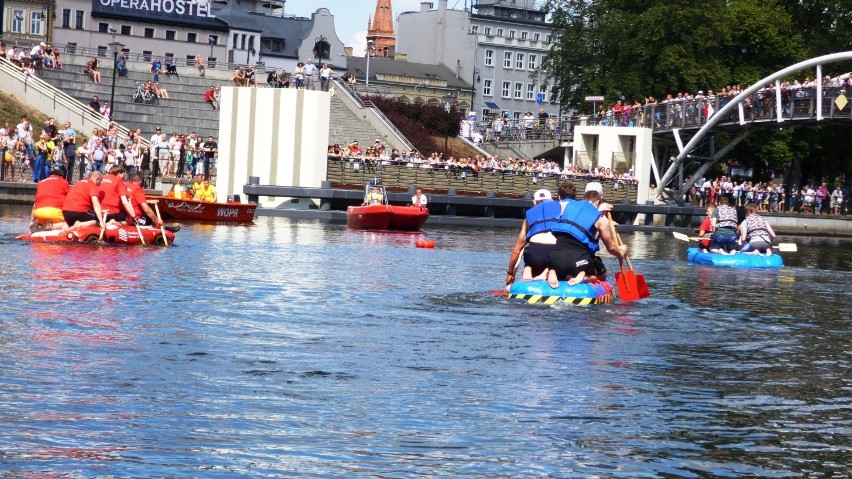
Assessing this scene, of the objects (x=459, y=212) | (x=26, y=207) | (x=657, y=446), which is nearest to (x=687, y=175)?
(x=459, y=212)

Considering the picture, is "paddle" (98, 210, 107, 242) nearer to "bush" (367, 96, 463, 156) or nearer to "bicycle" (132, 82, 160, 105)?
"bicycle" (132, 82, 160, 105)

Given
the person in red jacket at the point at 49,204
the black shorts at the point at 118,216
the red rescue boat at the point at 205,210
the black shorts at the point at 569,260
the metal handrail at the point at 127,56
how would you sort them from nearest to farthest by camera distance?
the black shorts at the point at 569,260 < the person in red jacket at the point at 49,204 < the black shorts at the point at 118,216 < the red rescue boat at the point at 205,210 < the metal handrail at the point at 127,56

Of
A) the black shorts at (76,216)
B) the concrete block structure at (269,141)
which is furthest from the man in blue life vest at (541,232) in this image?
the concrete block structure at (269,141)

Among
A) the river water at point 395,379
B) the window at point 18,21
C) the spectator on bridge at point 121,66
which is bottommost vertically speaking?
the river water at point 395,379

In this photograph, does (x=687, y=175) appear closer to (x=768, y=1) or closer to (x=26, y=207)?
(x=768, y=1)

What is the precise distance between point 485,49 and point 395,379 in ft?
444

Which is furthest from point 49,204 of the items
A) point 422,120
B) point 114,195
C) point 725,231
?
point 422,120

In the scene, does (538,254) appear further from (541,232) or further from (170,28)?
(170,28)

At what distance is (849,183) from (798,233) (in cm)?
2017

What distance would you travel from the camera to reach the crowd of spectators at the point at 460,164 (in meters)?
51.6

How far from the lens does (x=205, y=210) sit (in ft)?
136

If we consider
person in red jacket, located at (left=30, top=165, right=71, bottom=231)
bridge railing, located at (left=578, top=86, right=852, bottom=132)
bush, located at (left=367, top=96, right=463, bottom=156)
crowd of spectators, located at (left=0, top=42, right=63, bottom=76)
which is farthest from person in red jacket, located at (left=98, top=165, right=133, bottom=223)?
bush, located at (left=367, top=96, right=463, bottom=156)

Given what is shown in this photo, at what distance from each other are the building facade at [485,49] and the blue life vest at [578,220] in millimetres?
124812

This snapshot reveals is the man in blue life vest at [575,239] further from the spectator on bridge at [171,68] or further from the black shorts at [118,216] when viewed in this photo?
the spectator on bridge at [171,68]
